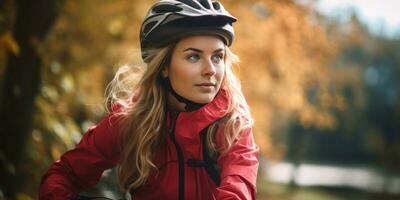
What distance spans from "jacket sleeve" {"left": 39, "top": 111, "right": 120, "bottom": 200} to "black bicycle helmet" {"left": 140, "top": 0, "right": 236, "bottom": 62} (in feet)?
1.87

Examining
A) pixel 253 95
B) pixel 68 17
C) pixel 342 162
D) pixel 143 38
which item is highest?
pixel 68 17

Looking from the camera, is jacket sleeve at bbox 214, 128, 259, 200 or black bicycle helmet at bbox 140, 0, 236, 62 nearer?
jacket sleeve at bbox 214, 128, 259, 200

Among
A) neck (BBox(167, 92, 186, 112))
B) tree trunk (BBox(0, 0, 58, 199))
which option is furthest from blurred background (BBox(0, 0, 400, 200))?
neck (BBox(167, 92, 186, 112))

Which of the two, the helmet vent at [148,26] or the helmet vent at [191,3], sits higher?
the helmet vent at [191,3]

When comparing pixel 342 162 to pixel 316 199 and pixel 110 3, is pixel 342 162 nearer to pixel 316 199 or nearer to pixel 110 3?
pixel 316 199

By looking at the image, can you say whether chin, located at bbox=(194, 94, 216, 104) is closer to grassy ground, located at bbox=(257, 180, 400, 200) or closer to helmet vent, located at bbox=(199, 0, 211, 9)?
helmet vent, located at bbox=(199, 0, 211, 9)

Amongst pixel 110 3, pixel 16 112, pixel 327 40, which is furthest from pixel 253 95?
pixel 16 112

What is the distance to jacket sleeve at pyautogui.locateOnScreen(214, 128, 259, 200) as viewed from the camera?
2.73m

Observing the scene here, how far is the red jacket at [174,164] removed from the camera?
114 inches

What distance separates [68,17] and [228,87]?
5666mm

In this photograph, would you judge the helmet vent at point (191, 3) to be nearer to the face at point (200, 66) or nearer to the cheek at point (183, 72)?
the face at point (200, 66)

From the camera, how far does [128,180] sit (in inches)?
128

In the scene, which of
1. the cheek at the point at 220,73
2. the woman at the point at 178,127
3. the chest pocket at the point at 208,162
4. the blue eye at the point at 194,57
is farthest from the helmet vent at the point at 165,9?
the chest pocket at the point at 208,162

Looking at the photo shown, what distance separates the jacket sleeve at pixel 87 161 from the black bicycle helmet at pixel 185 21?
0.57 metres
